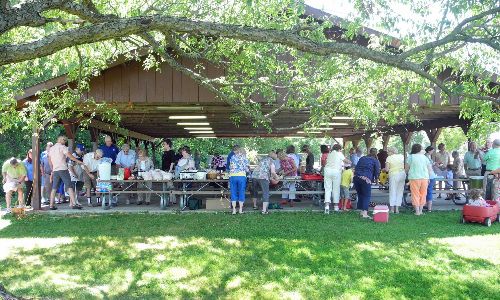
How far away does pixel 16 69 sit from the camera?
337 inches

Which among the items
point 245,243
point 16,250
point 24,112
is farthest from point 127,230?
point 24,112

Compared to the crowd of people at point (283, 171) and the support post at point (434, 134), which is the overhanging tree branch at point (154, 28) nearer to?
the crowd of people at point (283, 171)

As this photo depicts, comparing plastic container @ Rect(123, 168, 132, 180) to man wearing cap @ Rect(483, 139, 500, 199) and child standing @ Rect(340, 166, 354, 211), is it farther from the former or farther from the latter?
man wearing cap @ Rect(483, 139, 500, 199)

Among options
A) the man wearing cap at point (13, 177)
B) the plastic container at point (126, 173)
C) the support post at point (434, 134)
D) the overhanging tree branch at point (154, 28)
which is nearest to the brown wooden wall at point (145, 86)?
the plastic container at point (126, 173)

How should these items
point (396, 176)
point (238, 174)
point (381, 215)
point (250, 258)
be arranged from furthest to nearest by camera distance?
point (396, 176) < point (238, 174) < point (381, 215) < point (250, 258)

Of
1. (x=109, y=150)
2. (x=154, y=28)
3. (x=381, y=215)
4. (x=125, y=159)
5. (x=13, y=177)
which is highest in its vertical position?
(x=154, y=28)

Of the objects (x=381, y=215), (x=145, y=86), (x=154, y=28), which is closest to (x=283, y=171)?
(x=381, y=215)

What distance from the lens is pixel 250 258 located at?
6.27 m

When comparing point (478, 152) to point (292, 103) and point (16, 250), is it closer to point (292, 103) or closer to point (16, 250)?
point (292, 103)

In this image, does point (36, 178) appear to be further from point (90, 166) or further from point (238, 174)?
point (238, 174)

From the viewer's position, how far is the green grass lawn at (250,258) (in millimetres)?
5113

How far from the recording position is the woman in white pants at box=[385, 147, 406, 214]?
994cm

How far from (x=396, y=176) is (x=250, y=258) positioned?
4980 millimetres

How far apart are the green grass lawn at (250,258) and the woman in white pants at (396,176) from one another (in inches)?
38.6
